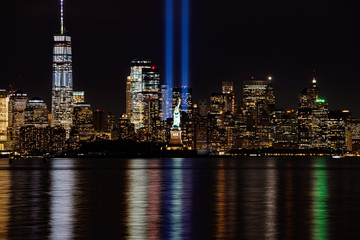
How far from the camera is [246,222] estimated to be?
37188mm

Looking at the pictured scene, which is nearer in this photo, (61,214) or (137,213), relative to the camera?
(61,214)

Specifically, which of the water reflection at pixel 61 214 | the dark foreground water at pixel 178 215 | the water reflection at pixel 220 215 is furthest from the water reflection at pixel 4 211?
the water reflection at pixel 220 215

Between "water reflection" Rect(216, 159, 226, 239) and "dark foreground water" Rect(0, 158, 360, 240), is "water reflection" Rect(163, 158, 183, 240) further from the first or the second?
"water reflection" Rect(216, 159, 226, 239)

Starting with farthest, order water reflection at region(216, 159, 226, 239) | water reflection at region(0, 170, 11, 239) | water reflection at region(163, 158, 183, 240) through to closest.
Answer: water reflection at region(0, 170, 11, 239) < water reflection at region(216, 159, 226, 239) < water reflection at region(163, 158, 183, 240)

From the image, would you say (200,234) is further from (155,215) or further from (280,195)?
(280,195)

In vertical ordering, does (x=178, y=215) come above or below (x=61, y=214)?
below

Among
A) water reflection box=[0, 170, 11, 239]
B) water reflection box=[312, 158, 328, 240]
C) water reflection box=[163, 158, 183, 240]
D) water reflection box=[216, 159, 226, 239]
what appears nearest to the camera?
water reflection box=[312, 158, 328, 240]

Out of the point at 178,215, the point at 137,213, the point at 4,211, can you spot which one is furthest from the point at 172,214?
the point at 4,211

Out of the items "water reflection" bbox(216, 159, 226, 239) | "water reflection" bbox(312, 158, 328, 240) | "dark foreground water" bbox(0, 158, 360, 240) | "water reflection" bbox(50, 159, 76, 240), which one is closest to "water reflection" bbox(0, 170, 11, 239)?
"dark foreground water" bbox(0, 158, 360, 240)

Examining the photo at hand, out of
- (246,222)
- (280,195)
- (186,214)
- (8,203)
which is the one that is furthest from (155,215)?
(280,195)

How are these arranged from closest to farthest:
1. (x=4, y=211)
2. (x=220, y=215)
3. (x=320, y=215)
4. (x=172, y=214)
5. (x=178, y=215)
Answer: (x=220, y=215), (x=320, y=215), (x=178, y=215), (x=172, y=214), (x=4, y=211)

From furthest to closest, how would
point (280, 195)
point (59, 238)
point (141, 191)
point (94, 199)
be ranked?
point (141, 191)
point (280, 195)
point (94, 199)
point (59, 238)

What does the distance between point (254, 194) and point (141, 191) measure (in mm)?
10116

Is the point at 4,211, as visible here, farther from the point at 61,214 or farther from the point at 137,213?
the point at 137,213
